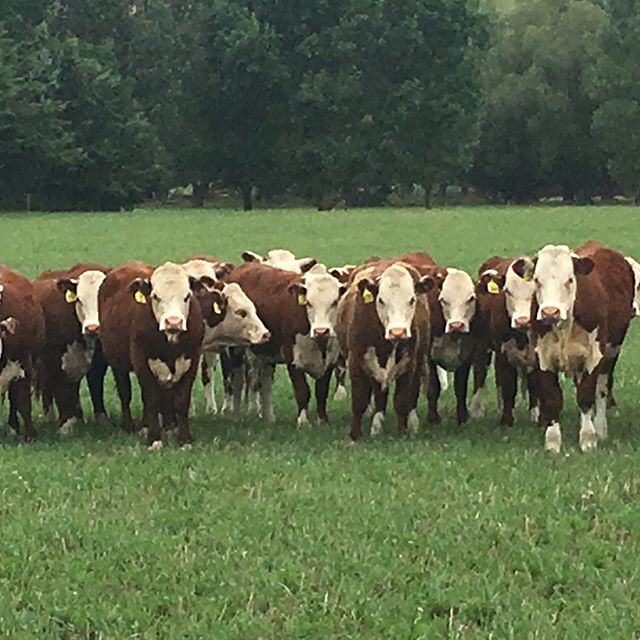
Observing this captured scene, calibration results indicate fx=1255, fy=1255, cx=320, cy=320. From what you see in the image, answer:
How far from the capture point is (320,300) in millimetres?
12555

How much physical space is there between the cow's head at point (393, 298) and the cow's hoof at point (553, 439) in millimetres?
1555

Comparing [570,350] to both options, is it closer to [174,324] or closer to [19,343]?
[174,324]

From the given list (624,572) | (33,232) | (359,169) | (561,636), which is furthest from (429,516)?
(359,169)

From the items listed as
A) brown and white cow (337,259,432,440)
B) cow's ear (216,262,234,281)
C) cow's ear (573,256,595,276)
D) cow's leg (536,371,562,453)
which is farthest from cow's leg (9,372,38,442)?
cow's ear (573,256,595,276)

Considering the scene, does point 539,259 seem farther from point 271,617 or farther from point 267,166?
point 267,166

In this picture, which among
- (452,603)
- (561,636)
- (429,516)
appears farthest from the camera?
(429,516)

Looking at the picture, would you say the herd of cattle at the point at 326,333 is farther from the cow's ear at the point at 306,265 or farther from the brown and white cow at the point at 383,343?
the cow's ear at the point at 306,265

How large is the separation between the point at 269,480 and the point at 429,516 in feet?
5.10

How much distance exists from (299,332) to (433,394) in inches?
59.6

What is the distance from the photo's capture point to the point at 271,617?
6.39 m

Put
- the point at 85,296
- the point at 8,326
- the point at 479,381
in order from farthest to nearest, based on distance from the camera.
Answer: the point at 479,381 → the point at 85,296 → the point at 8,326

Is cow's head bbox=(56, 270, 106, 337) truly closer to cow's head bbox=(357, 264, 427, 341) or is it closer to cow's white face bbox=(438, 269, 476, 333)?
cow's head bbox=(357, 264, 427, 341)

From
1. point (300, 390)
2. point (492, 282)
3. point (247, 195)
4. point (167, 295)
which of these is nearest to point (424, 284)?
point (492, 282)

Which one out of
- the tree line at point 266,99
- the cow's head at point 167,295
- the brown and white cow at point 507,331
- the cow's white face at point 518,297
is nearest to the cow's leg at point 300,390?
the cow's head at point 167,295
